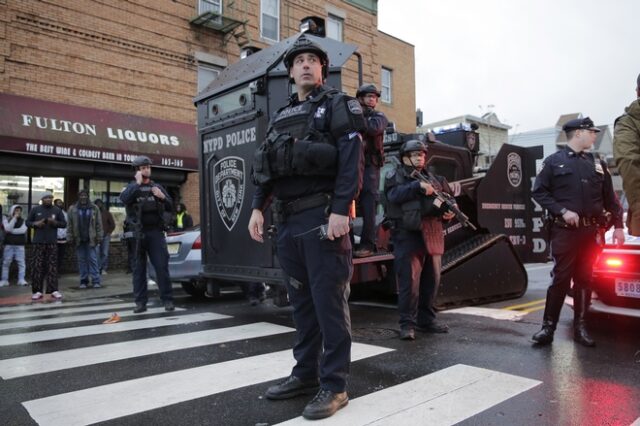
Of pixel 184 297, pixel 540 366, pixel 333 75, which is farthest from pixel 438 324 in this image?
pixel 184 297

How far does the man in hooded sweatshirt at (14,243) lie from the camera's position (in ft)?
34.2

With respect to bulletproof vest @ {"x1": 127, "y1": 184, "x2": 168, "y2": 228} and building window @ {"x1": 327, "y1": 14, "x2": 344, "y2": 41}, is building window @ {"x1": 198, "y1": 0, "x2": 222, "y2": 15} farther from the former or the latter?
bulletproof vest @ {"x1": 127, "y1": 184, "x2": 168, "y2": 228}

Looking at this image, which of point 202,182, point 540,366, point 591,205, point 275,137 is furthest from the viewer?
point 202,182

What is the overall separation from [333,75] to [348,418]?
3.51 m

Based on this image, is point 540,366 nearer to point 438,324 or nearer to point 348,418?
point 438,324

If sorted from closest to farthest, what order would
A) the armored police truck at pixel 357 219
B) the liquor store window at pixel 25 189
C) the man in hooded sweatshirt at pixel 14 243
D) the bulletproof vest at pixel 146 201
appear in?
the armored police truck at pixel 357 219
the bulletproof vest at pixel 146 201
the man in hooded sweatshirt at pixel 14 243
the liquor store window at pixel 25 189

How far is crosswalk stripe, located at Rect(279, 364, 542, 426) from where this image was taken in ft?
9.43

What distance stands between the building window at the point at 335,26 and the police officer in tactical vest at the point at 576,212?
14.7 meters

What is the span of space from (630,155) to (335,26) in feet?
53.6

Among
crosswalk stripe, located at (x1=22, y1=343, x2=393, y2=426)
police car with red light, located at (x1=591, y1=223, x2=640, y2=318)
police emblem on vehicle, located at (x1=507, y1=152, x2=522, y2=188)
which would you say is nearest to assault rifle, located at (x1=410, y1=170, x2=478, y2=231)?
police car with red light, located at (x1=591, y1=223, x2=640, y2=318)

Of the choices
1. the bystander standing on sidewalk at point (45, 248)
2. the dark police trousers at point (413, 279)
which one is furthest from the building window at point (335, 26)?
the dark police trousers at point (413, 279)

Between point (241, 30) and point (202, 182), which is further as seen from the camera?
point (241, 30)

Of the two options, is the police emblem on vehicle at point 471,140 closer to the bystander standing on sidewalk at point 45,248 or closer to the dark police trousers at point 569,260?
the dark police trousers at point 569,260

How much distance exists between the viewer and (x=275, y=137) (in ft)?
10.4
